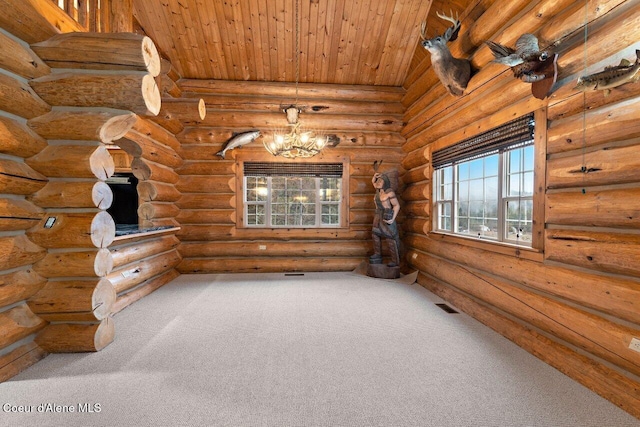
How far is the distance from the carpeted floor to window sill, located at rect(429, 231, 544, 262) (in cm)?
97

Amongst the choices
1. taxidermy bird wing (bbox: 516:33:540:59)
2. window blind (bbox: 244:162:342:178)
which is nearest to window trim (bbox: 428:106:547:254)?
taxidermy bird wing (bbox: 516:33:540:59)

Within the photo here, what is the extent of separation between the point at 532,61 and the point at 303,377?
357 centimetres

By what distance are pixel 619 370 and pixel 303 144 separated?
13.9ft

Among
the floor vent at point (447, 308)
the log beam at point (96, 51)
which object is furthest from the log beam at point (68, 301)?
the floor vent at point (447, 308)

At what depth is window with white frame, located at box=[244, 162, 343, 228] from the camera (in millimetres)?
6449

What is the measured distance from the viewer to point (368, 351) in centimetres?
286

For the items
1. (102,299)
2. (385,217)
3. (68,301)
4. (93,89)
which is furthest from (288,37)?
(68,301)

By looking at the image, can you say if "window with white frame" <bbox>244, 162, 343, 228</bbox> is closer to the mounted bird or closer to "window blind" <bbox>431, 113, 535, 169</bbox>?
"window blind" <bbox>431, 113, 535, 169</bbox>

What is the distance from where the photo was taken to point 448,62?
383 centimetres

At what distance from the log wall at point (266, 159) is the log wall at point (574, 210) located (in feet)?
9.01

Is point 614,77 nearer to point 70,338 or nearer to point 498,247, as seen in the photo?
point 498,247

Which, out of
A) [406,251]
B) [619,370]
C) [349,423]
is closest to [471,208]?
[406,251]

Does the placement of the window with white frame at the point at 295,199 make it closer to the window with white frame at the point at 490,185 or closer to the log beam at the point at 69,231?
the window with white frame at the point at 490,185

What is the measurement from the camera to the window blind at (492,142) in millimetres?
3010
